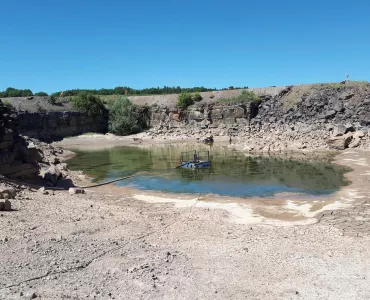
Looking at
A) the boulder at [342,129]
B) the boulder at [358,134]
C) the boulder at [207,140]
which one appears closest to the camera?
the boulder at [358,134]

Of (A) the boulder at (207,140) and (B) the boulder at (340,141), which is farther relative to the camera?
(A) the boulder at (207,140)

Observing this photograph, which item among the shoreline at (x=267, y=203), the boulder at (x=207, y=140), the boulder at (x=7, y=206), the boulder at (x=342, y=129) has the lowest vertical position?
the shoreline at (x=267, y=203)

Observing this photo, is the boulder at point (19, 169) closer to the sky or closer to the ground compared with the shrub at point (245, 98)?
closer to the ground

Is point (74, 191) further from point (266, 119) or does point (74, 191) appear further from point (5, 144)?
point (266, 119)

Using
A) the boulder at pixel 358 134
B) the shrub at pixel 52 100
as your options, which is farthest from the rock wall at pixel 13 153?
the shrub at pixel 52 100

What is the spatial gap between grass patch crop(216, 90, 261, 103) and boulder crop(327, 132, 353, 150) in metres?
20.9

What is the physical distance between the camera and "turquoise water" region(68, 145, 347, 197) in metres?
23.8

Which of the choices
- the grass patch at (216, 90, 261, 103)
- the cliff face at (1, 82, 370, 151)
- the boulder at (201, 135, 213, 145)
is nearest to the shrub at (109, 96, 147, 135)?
the cliff face at (1, 82, 370, 151)

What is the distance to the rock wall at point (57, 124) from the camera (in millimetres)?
59406

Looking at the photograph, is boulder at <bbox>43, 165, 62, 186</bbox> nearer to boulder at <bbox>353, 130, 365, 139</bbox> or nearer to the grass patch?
boulder at <bbox>353, 130, 365, 139</bbox>

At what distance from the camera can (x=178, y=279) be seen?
9.41 meters

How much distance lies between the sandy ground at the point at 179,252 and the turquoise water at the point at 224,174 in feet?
19.8

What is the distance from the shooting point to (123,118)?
6506 cm

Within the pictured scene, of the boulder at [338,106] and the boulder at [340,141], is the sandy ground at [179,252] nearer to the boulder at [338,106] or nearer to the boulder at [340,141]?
the boulder at [340,141]
